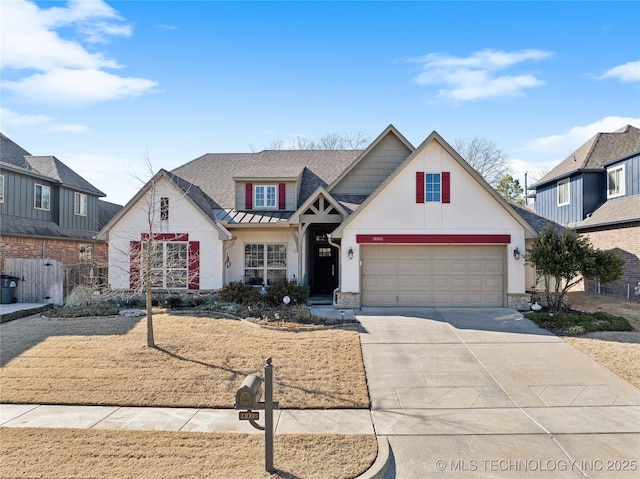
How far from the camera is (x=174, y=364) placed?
8.73 metres

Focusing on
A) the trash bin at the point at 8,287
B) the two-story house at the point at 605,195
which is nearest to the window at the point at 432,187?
the two-story house at the point at 605,195

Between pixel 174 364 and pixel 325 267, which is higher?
pixel 325 267

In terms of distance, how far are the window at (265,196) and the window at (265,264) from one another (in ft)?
6.17

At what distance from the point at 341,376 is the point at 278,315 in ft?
15.3

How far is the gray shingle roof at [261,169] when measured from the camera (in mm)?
18312

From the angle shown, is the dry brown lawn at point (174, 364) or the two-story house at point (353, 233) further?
the two-story house at point (353, 233)

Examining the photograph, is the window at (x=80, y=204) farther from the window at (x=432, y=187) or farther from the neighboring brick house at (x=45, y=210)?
the window at (x=432, y=187)

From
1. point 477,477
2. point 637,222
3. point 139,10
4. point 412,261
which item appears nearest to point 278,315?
point 412,261

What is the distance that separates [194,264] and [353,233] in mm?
6522

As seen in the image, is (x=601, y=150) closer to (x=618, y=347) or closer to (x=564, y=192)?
(x=564, y=192)

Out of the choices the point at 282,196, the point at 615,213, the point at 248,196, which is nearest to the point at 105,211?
the point at 248,196

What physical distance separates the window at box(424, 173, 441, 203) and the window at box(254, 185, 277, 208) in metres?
6.68

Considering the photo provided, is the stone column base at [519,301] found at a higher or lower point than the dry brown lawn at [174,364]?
higher

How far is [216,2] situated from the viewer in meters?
11.2
